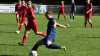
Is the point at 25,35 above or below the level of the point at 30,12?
below

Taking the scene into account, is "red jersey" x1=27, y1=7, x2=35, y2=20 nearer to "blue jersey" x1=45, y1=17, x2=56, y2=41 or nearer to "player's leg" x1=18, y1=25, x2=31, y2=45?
"player's leg" x1=18, y1=25, x2=31, y2=45

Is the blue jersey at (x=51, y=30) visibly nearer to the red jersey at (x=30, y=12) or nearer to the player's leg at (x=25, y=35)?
the red jersey at (x=30, y=12)

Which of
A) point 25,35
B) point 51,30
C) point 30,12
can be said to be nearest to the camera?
point 51,30

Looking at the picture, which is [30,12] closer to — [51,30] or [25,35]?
[25,35]

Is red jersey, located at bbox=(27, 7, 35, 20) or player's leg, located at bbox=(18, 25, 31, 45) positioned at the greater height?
red jersey, located at bbox=(27, 7, 35, 20)

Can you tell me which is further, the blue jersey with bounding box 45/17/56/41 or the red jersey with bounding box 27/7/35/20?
the red jersey with bounding box 27/7/35/20

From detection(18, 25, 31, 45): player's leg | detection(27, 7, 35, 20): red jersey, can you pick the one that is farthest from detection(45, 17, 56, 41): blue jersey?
detection(18, 25, 31, 45): player's leg

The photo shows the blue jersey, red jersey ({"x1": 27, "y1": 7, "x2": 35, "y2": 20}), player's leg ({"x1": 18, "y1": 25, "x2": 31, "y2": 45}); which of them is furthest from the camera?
player's leg ({"x1": 18, "y1": 25, "x2": 31, "y2": 45})

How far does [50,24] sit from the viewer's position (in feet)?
45.1

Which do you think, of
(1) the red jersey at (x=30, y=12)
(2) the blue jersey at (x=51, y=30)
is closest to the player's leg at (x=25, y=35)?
(1) the red jersey at (x=30, y=12)

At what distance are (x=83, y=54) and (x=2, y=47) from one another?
4.03 metres

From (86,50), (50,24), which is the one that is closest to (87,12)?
(86,50)

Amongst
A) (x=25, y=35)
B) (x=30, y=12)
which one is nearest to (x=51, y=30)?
(x=30, y=12)

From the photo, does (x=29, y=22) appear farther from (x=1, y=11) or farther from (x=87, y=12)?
(x=1, y=11)
